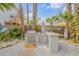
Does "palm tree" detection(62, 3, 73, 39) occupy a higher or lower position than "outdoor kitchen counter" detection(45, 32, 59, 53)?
higher

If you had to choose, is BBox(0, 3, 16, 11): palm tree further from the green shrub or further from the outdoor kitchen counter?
the outdoor kitchen counter

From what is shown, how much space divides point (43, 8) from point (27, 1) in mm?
156

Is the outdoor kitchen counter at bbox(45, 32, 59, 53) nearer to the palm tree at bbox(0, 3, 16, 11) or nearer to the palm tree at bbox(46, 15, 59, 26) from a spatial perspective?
the palm tree at bbox(46, 15, 59, 26)

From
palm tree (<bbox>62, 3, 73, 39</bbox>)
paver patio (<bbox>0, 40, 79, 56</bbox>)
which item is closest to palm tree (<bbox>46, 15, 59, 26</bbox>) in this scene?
palm tree (<bbox>62, 3, 73, 39</bbox>)

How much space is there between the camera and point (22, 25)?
6.84 ft

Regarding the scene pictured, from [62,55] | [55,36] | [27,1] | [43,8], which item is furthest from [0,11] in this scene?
[62,55]

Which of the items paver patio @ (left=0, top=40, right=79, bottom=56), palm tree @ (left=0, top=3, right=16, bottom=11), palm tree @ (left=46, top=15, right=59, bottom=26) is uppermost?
palm tree @ (left=0, top=3, right=16, bottom=11)

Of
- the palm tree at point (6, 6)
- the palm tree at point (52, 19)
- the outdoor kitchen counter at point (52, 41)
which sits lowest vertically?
the outdoor kitchen counter at point (52, 41)

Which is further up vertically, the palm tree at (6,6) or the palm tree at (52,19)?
the palm tree at (6,6)

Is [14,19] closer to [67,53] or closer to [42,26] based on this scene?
[42,26]

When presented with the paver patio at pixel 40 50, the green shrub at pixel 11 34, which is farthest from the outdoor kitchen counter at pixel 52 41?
the green shrub at pixel 11 34

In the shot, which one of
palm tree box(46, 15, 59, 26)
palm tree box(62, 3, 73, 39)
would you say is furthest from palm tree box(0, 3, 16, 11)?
palm tree box(62, 3, 73, 39)

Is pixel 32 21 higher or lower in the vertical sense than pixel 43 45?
higher

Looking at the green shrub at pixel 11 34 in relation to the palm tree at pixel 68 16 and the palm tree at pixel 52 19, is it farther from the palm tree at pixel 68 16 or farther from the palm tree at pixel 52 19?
the palm tree at pixel 68 16
